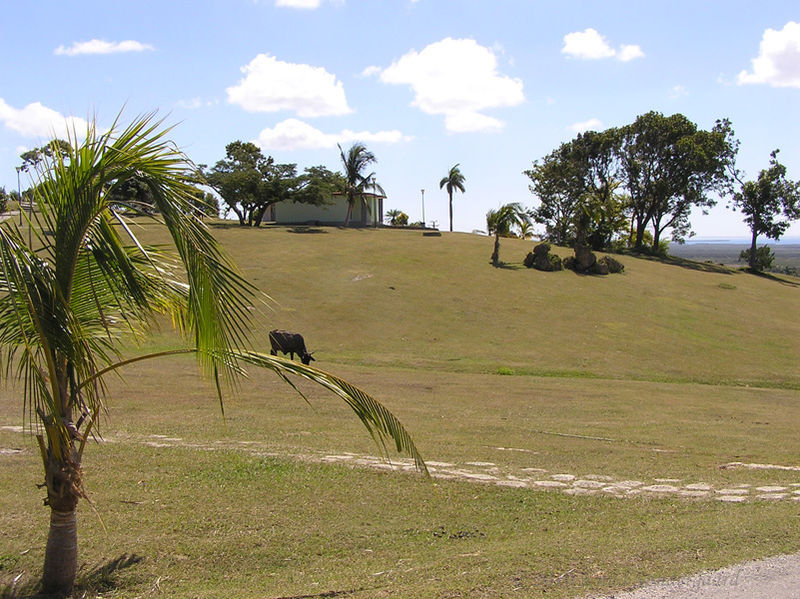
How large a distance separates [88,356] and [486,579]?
377 cm

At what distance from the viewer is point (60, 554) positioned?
570cm

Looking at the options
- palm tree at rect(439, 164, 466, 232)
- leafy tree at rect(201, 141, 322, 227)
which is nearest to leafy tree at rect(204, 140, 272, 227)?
leafy tree at rect(201, 141, 322, 227)

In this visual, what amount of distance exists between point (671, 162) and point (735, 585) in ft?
214

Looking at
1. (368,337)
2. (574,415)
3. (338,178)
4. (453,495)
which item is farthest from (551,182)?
(453,495)

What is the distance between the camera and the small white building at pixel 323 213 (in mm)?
72688

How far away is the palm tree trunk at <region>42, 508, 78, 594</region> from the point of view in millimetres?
5660

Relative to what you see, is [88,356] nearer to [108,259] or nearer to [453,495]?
[108,259]

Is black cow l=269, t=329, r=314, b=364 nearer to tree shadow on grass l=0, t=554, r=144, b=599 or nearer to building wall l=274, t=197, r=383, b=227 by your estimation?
tree shadow on grass l=0, t=554, r=144, b=599

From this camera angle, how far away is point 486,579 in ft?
20.1

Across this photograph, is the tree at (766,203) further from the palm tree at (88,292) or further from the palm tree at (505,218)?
the palm tree at (88,292)

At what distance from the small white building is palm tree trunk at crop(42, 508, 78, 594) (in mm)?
66828

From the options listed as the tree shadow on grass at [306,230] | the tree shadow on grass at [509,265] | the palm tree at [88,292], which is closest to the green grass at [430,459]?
the palm tree at [88,292]

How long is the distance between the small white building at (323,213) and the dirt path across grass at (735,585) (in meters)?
67.0

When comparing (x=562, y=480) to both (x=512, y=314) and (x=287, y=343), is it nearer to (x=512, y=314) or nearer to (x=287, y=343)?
(x=287, y=343)
